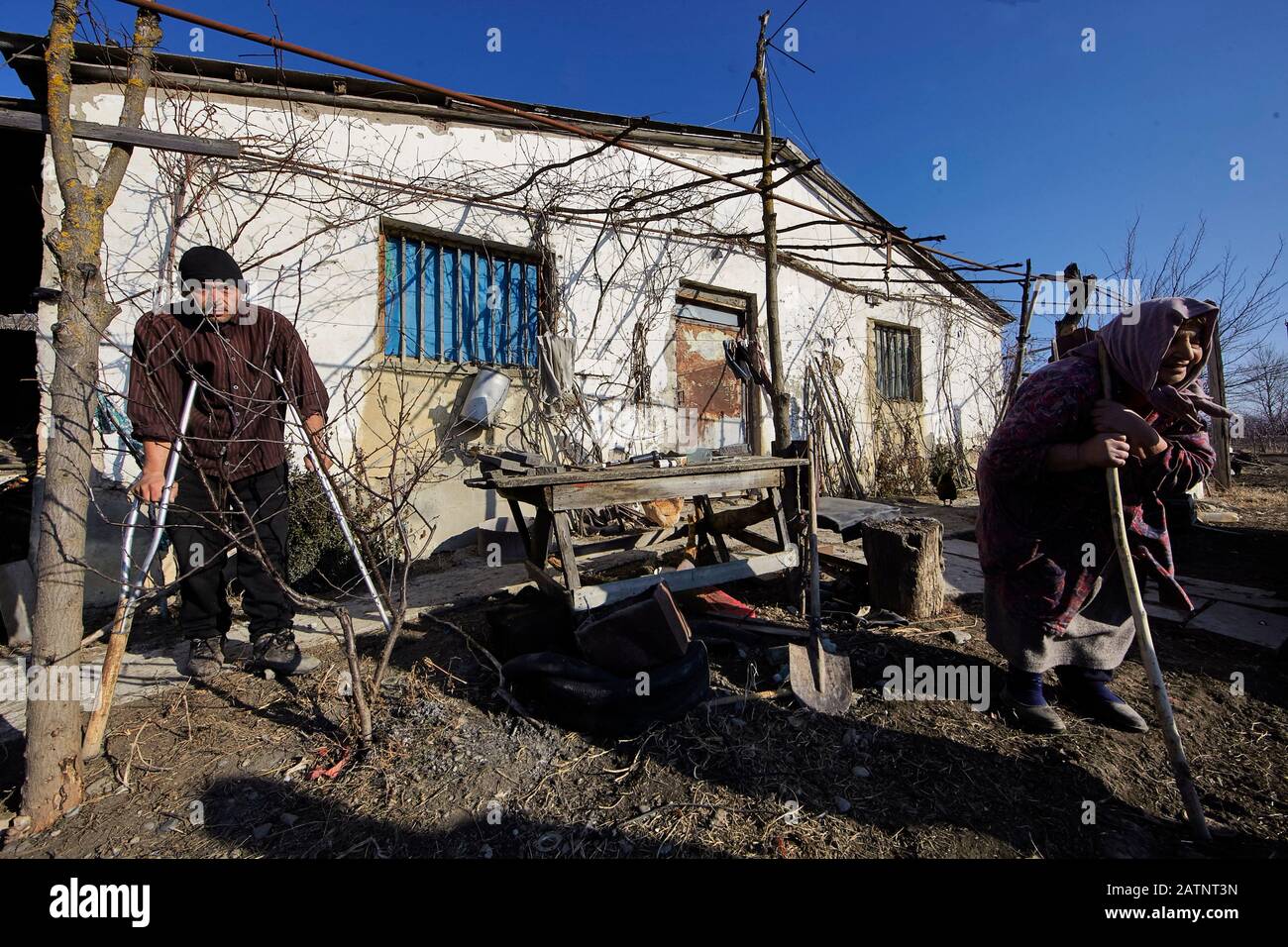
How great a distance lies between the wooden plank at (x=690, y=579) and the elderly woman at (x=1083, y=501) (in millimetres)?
1132

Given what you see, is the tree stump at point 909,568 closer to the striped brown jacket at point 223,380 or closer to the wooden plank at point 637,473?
the wooden plank at point 637,473

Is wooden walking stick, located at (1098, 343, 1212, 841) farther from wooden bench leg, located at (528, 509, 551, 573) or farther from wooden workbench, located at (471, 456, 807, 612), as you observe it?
wooden bench leg, located at (528, 509, 551, 573)

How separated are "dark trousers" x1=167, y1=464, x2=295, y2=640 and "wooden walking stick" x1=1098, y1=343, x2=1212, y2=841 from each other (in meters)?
3.47

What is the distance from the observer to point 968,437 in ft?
38.2

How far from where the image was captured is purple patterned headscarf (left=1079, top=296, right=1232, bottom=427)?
1.96 m

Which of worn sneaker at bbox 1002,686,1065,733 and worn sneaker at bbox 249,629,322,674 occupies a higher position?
worn sneaker at bbox 249,629,322,674

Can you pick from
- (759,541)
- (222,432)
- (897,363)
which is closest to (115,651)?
(222,432)

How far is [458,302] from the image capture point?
5480 mm

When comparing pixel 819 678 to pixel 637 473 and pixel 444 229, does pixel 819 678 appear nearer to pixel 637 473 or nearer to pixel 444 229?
Answer: pixel 637 473

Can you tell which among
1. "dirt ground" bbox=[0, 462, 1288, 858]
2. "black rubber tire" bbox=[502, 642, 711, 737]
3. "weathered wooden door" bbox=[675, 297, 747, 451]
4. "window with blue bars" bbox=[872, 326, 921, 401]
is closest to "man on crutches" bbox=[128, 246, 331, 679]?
"dirt ground" bbox=[0, 462, 1288, 858]

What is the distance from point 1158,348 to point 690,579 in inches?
85.2

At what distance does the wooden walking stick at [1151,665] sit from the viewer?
1.72m

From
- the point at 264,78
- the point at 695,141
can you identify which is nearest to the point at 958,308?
the point at 695,141
